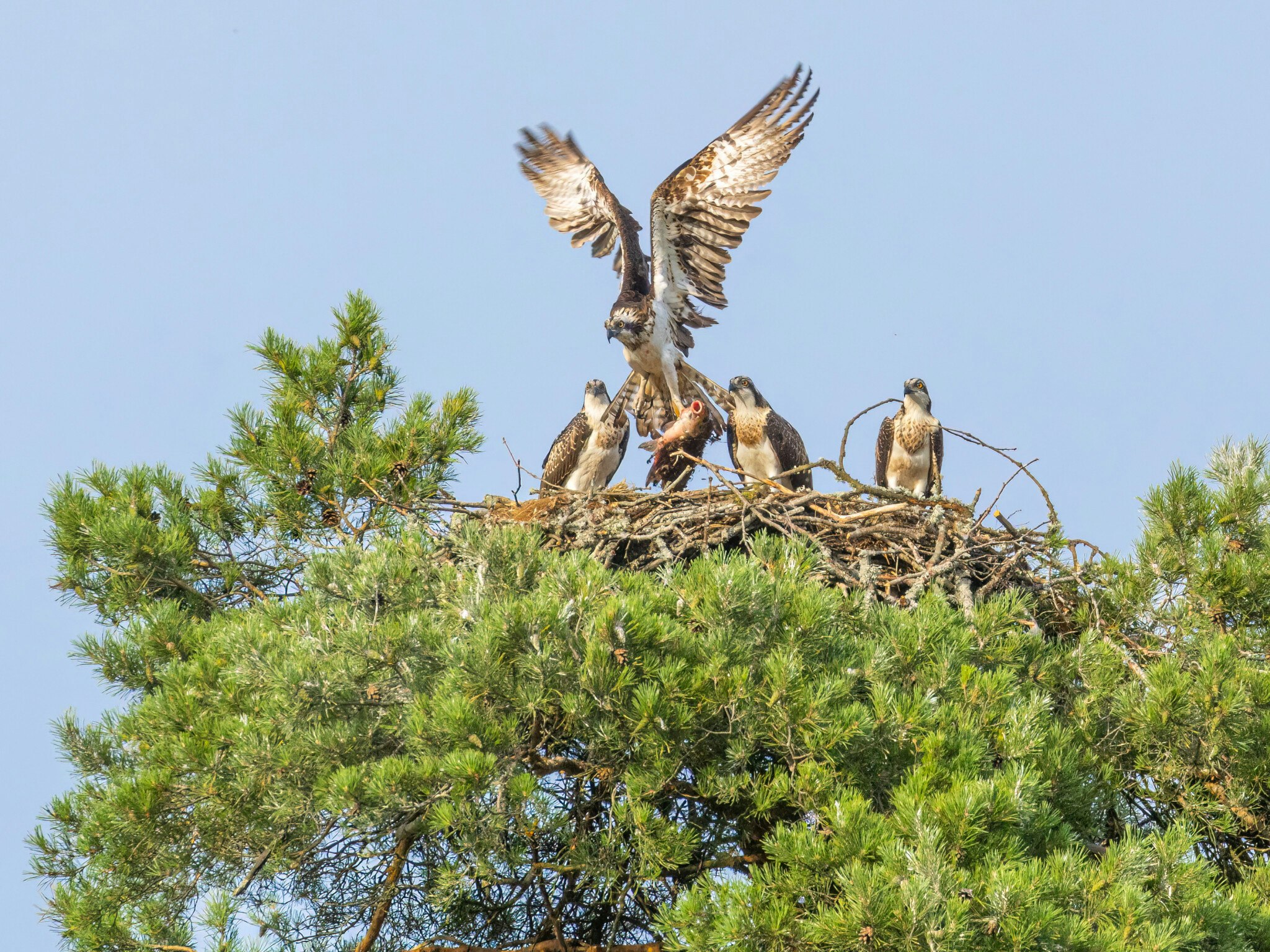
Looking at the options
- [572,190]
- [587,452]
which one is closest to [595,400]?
[587,452]

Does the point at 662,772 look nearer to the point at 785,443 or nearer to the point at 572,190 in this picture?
the point at 785,443

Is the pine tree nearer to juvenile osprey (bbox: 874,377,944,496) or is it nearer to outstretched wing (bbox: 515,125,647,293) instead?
juvenile osprey (bbox: 874,377,944,496)

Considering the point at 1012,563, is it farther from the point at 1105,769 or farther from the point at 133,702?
the point at 133,702

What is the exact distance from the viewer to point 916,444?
8.58m

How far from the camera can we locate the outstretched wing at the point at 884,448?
8.75m

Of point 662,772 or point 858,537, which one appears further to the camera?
point 858,537

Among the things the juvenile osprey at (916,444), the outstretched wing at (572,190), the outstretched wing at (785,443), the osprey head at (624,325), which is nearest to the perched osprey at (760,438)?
the outstretched wing at (785,443)

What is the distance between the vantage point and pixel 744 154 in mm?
9859

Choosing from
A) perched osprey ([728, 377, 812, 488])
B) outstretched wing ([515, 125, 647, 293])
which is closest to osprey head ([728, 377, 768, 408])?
perched osprey ([728, 377, 812, 488])

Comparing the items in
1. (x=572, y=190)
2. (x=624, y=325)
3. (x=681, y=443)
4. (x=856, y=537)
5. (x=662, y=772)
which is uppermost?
(x=572, y=190)

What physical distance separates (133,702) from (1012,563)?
14.4ft

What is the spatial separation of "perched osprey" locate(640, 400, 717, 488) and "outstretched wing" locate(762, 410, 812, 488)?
52 cm

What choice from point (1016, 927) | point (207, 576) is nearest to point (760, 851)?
point (1016, 927)

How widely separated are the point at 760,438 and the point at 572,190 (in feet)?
11.7
